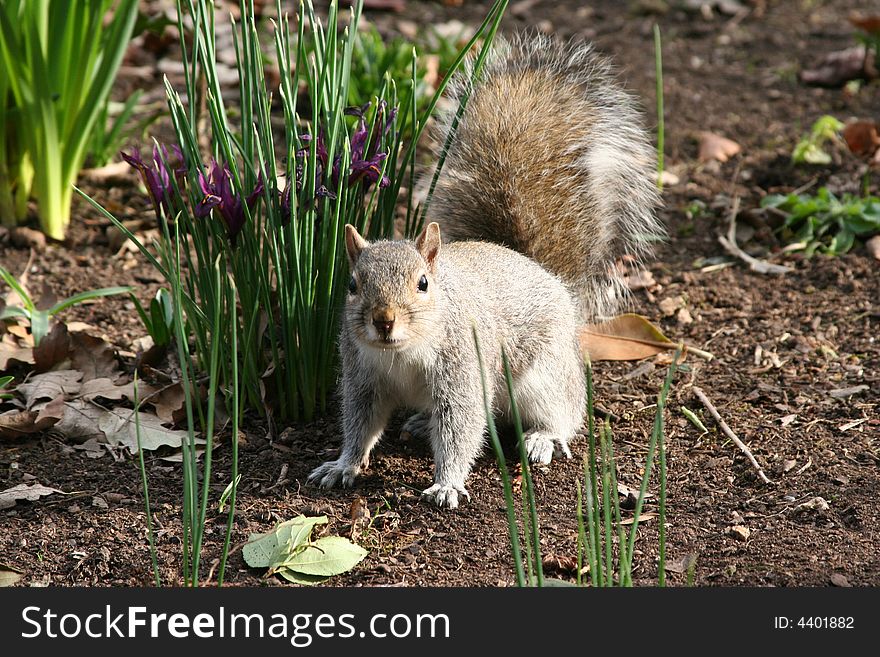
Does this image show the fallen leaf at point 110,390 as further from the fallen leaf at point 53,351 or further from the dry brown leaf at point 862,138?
the dry brown leaf at point 862,138

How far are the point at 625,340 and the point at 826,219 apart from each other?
1191 millimetres

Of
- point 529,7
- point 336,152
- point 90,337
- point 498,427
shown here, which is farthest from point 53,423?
point 529,7

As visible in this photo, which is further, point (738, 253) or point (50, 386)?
point (738, 253)

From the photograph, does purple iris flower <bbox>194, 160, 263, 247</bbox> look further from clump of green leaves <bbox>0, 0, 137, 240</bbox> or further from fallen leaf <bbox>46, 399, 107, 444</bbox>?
clump of green leaves <bbox>0, 0, 137, 240</bbox>

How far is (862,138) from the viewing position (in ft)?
15.9

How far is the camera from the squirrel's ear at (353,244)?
2.82 meters

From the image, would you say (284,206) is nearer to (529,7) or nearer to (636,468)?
(636,468)

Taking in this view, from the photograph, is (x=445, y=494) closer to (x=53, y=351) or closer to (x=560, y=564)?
(x=560, y=564)

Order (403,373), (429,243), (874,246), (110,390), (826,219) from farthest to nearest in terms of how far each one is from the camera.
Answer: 1. (826,219)
2. (874,246)
3. (110,390)
4. (403,373)
5. (429,243)

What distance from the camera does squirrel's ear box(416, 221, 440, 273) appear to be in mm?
2807

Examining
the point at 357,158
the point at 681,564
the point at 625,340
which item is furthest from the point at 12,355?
the point at 681,564

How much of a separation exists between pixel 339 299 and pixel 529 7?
4012 mm

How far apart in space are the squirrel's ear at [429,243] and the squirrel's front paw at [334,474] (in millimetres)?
623

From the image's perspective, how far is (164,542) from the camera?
8.84 feet
